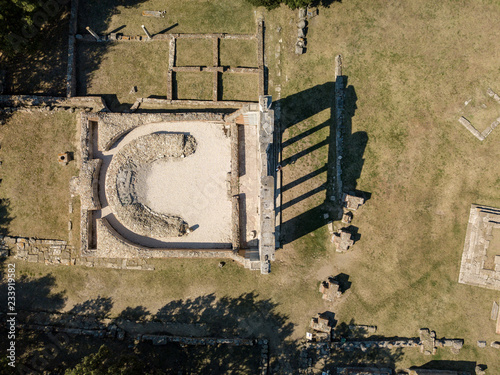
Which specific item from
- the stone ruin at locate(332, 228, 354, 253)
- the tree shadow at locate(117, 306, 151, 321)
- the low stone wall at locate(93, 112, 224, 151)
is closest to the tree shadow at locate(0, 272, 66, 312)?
the tree shadow at locate(117, 306, 151, 321)

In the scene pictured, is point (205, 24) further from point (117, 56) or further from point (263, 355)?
point (263, 355)

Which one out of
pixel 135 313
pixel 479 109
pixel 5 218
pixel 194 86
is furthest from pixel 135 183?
pixel 479 109

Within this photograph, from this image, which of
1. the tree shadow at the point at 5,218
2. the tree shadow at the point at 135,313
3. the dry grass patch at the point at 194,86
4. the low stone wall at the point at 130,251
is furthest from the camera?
the dry grass patch at the point at 194,86

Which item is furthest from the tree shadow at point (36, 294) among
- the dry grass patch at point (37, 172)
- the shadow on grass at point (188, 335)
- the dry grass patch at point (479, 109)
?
the dry grass patch at point (479, 109)

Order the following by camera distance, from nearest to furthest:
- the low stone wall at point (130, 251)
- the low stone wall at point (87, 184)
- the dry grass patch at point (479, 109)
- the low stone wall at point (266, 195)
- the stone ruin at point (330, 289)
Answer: the low stone wall at point (266, 195)
the low stone wall at point (130, 251)
the low stone wall at point (87, 184)
the stone ruin at point (330, 289)
the dry grass patch at point (479, 109)

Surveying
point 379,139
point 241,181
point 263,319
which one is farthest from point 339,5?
point 263,319

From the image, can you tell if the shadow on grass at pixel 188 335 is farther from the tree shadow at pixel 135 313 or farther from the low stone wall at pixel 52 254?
the low stone wall at pixel 52 254

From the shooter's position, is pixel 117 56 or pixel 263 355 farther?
pixel 117 56
